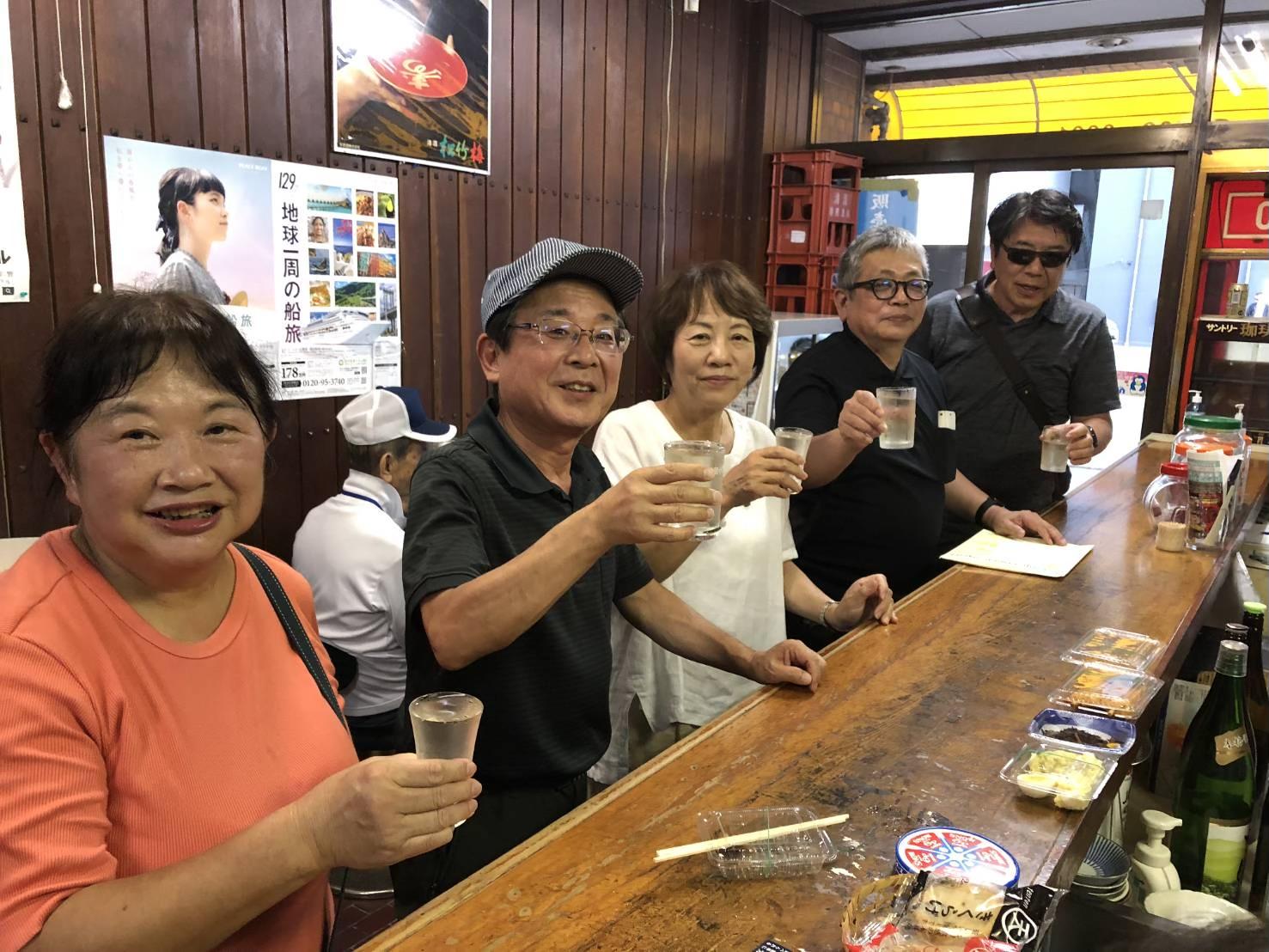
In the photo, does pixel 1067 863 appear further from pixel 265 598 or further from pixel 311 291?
pixel 311 291

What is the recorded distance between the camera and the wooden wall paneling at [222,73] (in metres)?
3.23

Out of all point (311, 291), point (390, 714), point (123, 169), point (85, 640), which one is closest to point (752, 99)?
point (311, 291)

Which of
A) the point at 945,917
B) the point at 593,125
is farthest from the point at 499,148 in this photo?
the point at 945,917

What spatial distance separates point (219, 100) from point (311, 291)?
0.74 meters

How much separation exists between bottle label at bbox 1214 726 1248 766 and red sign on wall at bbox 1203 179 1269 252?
183 inches

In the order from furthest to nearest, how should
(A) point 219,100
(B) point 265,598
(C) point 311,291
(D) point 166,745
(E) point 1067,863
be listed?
(C) point 311,291 < (A) point 219,100 < (B) point 265,598 < (E) point 1067,863 < (D) point 166,745

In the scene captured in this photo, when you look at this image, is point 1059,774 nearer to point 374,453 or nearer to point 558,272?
point 558,272

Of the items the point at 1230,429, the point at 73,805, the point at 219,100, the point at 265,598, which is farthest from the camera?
the point at 219,100

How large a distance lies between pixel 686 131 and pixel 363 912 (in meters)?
4.47

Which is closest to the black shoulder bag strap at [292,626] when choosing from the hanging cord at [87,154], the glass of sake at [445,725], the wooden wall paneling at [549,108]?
the glass of sake at [445,725]

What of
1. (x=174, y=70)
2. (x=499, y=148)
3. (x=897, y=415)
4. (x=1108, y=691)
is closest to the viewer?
(x=1108, y=691)

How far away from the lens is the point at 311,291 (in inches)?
144

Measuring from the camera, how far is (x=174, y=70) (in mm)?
3148

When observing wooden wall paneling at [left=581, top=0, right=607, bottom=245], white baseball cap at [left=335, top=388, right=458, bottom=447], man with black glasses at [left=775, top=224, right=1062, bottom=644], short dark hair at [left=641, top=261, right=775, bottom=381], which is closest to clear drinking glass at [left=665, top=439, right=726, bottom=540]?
short dark hair at [left=641, top=261, right=775, bottom=381]
